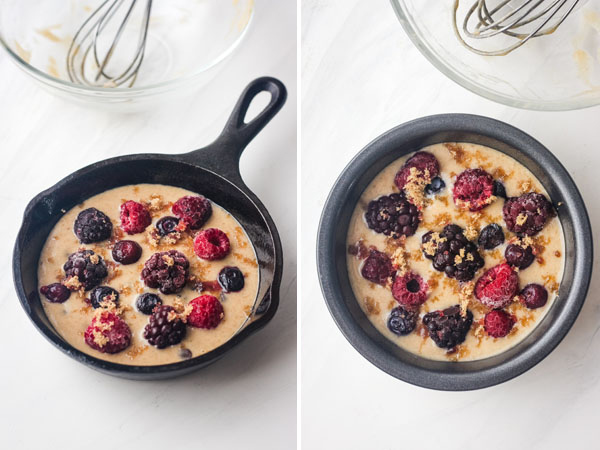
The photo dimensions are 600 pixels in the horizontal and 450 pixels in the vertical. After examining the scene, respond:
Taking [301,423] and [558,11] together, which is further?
[301,423]

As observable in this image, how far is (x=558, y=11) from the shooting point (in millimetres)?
1040

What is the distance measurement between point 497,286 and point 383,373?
0.23 metres

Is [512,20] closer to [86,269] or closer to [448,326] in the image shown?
[448,326]

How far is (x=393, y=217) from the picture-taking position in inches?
47.0

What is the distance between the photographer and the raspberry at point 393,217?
1.19m

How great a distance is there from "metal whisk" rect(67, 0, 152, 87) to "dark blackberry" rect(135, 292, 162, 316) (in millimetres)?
475

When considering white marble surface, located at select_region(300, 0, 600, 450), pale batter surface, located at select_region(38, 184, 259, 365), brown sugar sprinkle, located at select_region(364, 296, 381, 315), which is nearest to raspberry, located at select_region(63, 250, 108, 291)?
pale batter surface, located at select_region(38, 184, 259, 365)

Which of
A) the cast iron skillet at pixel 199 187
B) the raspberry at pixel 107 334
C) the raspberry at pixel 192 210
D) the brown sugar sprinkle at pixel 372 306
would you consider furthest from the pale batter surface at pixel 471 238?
the raspberry at pixel 107 334

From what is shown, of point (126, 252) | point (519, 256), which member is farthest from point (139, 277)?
point (519, 256)

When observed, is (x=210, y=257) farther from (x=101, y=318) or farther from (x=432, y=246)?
(x=432, y=246)

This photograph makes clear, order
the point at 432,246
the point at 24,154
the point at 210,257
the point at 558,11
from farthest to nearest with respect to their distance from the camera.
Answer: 1. the point at 24,154
2. the point at 210,257
3. the point at 432,246
4. the point at 558,11

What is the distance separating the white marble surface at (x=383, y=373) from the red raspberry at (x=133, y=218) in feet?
0.93

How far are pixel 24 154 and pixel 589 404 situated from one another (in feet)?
3.61

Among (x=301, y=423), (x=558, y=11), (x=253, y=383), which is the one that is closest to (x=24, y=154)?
(x=253, y=383)
